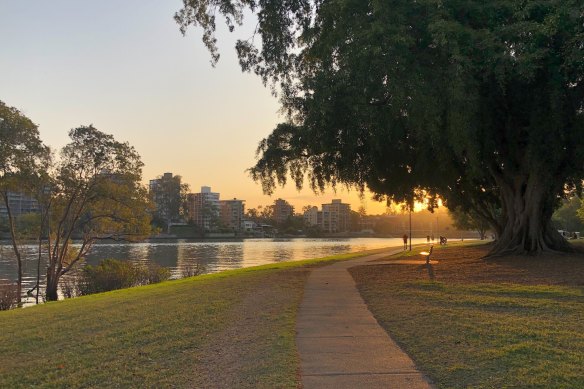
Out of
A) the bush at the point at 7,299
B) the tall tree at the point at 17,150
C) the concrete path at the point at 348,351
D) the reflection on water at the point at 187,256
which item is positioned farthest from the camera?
the reflection on water at the point at 187,256

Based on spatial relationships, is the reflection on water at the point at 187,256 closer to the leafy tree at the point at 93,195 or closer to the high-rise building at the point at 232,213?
the leafy tree at the point at 93,195

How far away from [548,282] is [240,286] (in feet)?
26.3

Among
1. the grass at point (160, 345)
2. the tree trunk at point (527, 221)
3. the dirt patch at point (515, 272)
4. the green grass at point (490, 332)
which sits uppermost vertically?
the tree trunk at point (527, 221)

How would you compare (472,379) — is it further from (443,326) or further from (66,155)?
(66,155)

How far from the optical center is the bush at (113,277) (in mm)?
26263

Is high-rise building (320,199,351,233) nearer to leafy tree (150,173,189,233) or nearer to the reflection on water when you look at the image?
leafy tree (150,173,189,233)

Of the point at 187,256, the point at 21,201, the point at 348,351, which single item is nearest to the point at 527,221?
the point at 348,351

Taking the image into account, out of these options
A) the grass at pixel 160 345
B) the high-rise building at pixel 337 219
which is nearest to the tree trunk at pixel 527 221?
the grass at pixel 160 345

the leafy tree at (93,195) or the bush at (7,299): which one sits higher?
the leafy tree at (93,195)

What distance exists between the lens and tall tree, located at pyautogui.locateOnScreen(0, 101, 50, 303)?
25.0 meters

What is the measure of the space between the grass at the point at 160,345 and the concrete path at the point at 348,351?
0.80ft

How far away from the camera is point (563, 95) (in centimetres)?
1584

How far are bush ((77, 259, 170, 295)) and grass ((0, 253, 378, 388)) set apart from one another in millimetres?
14422

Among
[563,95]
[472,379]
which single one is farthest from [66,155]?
[472,379]
